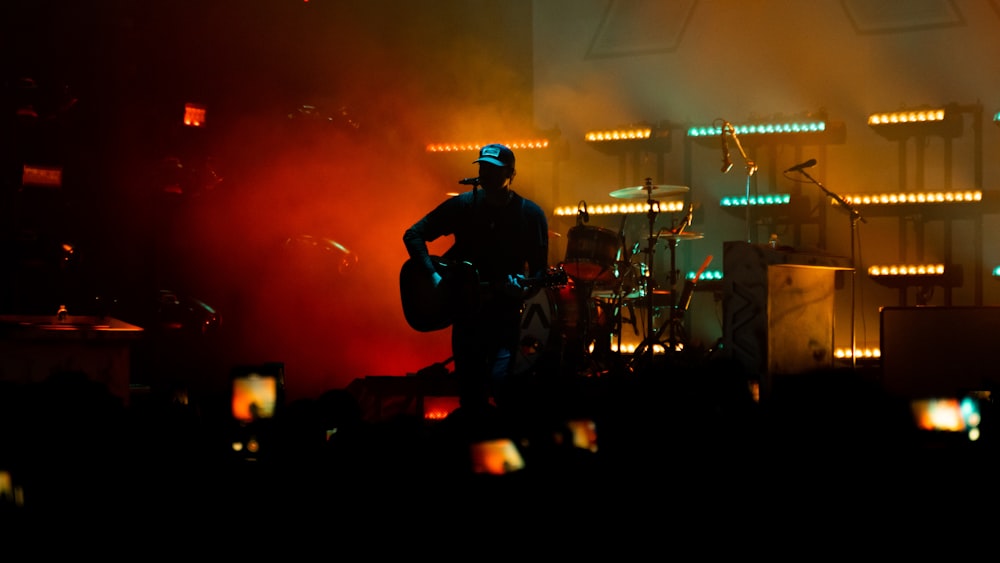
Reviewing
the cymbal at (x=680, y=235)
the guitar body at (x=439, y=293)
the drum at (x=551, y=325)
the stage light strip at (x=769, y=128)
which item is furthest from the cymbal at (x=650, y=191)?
the guitar body at (x=439, y=293)

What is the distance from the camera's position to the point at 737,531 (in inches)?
94.0

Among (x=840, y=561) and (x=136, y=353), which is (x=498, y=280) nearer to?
(x=840, y=561)

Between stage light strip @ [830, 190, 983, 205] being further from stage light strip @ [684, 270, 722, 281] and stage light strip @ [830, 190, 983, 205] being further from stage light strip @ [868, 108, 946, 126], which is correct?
stage light strip @ [684, 270, 722, 281]

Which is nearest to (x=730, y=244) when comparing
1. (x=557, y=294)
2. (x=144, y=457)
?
(x=557, y=294)

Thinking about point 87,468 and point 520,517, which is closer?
point 520,517

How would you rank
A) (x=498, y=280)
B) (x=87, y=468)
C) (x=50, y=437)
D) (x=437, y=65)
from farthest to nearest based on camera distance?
1. (x=437, y=65)
2. (x=498, y=280)
3. (x=50, y=437)
4. (x=87, y=468)

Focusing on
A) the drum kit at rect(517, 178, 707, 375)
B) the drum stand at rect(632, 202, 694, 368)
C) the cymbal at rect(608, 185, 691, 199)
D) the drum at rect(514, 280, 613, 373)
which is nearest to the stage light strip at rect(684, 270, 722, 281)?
the drum stand at rect(632, 202, 694, 368)

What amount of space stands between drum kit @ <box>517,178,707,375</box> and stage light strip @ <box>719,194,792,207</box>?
1447mm

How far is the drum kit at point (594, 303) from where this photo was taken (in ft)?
25.7

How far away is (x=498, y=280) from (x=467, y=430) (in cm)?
235

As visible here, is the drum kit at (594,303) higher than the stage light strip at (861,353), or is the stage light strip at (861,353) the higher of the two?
the drum kit at (594,303)

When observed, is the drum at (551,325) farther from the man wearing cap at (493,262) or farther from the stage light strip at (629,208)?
the man wearing cap at (493,262)

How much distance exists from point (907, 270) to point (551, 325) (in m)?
4.03

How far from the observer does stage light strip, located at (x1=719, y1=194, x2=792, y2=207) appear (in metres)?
9.81
